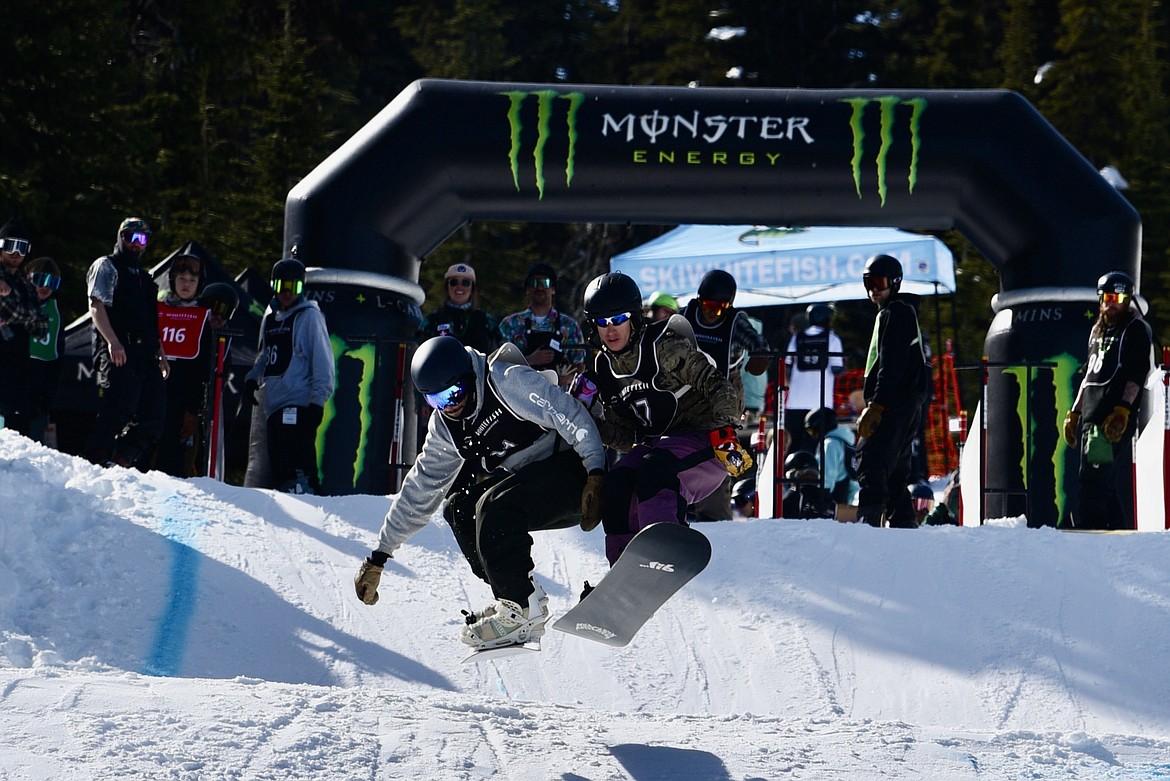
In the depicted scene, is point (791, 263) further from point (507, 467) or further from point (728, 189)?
point (507, 467)

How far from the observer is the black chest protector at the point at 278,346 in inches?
357

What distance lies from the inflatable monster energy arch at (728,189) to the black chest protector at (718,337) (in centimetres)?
192

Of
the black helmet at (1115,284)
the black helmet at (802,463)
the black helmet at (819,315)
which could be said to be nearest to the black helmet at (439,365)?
the black helmet at (1115,284)

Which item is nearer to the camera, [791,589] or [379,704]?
[379,704]

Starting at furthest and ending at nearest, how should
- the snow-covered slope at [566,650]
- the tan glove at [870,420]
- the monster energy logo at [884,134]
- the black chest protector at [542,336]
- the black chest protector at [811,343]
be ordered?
the black chest protector at [811,343] < the monster energy logo at [884,134] < the black chest protector at [542,336] < the tan glove at [870,420] < the snow-covered slope at [566,650]

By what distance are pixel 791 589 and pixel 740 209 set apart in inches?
136

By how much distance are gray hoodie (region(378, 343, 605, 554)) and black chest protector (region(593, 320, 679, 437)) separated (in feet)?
0.81

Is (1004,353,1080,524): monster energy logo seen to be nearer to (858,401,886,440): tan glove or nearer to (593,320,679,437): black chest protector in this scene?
(858,401,886,440): tan glove

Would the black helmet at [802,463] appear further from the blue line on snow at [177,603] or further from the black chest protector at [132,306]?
the black chest protector at [132,306]

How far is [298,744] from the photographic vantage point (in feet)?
A: 16.4

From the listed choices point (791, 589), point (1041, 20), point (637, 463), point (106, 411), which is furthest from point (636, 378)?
point (1041, 20)

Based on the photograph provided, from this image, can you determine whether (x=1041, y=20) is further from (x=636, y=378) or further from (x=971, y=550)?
(x=636, y=378)

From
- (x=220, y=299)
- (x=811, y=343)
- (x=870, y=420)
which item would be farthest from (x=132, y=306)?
(x=811, y=343)

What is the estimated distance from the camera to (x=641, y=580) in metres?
5.57
